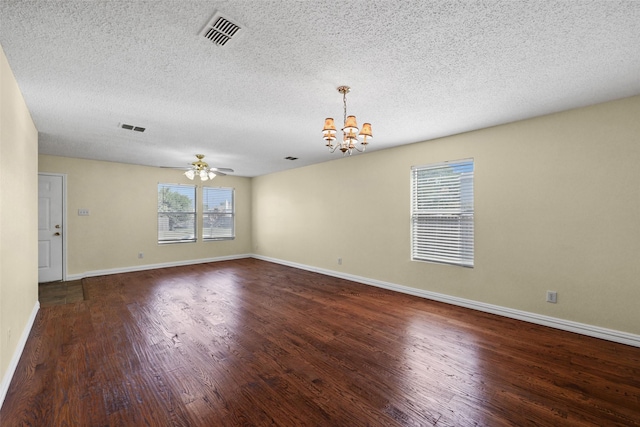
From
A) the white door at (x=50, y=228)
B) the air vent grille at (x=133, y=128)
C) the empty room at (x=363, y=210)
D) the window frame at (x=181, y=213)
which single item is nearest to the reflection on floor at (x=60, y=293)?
the empty room at (x=363, y=210)

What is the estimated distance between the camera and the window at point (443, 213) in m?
4.07

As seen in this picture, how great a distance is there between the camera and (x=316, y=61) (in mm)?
2236

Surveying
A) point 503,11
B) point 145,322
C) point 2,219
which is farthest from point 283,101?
point 145,322

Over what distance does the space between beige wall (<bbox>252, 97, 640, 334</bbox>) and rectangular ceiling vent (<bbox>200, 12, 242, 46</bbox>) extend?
10.2 ft

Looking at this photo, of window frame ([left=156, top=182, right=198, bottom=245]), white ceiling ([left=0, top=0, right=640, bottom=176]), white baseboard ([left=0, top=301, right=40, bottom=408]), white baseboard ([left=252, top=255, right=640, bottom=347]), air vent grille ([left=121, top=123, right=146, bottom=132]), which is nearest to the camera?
white ceiling ([left=0, top=0, right=640, bottom=176])

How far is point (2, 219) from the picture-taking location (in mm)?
2084

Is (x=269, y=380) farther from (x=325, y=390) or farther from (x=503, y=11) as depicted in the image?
(x=503, y=11)

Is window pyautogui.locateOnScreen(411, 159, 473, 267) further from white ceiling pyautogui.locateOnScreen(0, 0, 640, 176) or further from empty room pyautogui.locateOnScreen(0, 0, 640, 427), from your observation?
white ceiling pyautogui.locateOnScreen(0, 0, 640, 176)

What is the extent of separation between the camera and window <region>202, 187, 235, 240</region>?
771cm

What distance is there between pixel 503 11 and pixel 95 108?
3958 mm

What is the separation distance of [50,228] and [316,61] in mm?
6317

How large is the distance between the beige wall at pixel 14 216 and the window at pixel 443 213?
469 cm

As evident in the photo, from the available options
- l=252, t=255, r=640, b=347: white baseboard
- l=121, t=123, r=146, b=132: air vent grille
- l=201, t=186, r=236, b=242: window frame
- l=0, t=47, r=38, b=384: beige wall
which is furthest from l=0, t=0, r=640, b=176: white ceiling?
l=201, t=186, r=236, b=242: window frame

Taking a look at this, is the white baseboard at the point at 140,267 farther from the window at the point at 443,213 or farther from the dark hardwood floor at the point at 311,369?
the window at the point at 443,213
